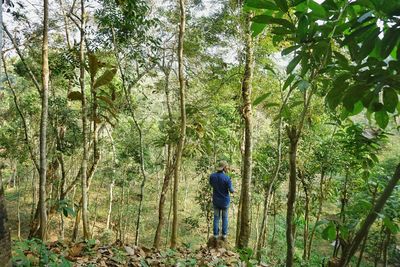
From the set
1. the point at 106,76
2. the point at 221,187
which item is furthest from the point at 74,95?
the point at 221,187

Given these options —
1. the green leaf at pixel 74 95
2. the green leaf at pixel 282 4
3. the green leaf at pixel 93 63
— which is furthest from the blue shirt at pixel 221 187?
the green leaf at pixel 282 4

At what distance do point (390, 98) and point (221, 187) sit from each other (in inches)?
221

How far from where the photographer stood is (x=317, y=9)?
0.95 m

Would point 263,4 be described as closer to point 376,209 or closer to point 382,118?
point 382,118

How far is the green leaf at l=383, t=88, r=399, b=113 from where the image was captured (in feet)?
3.13

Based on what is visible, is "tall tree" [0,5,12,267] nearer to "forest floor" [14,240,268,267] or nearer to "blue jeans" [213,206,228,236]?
"forest floor" [14,240,268,267]

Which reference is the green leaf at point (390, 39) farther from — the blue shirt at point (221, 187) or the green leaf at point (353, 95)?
the blue shirt at point (221, 187)

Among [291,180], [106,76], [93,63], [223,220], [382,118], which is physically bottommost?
[223,220]

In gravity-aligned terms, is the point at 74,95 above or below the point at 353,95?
above

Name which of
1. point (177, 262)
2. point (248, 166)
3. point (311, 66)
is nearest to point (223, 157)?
point (248, 166)

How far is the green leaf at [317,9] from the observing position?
0.94 m

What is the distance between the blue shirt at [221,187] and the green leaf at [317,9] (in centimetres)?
550

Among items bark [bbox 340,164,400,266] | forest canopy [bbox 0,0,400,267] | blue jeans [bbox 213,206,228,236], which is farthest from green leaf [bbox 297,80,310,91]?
blue jeans [bbox 213,206,228,236]

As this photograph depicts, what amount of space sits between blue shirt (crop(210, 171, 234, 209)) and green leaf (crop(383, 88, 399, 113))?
5.42 m
